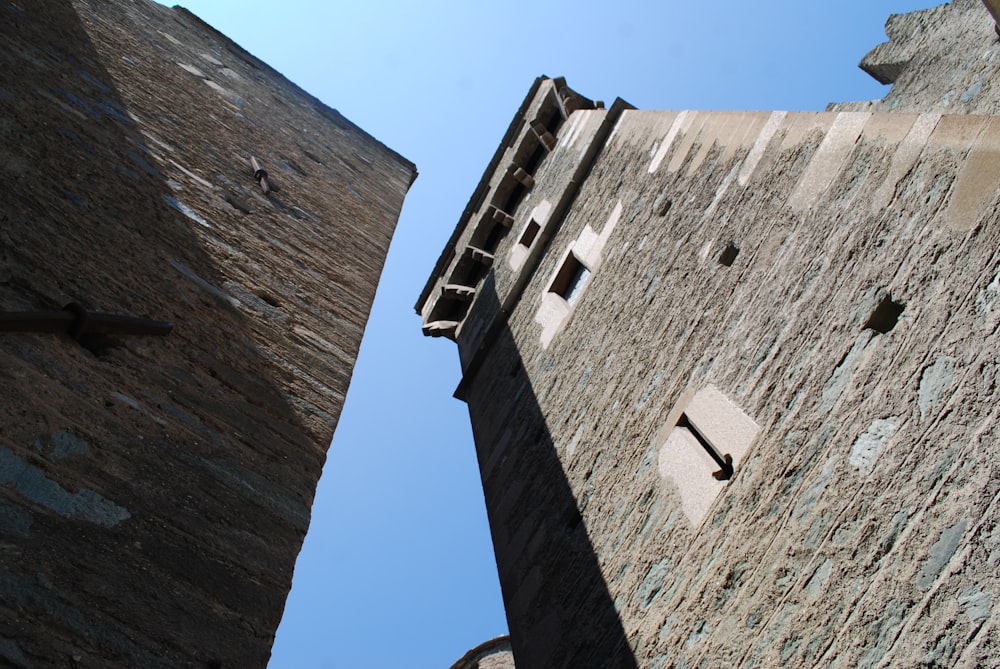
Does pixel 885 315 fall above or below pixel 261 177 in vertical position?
above

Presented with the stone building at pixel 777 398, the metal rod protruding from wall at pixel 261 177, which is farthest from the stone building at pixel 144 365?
the stone building at pixel 777 398

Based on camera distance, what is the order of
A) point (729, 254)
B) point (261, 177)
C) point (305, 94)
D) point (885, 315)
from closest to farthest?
point (885, 315)
point (729, 254)
point (261, 177)
point (305, 94)

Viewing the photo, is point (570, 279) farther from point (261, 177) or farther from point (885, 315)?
point (885, 315)

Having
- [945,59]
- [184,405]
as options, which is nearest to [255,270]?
[184,405]

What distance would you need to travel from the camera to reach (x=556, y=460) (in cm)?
516

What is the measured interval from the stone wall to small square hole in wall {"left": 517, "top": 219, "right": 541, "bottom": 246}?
6.05ft

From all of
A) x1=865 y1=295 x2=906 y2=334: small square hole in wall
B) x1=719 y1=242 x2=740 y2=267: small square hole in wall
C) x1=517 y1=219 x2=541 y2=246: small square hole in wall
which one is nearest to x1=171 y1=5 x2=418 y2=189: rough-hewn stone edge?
x1=517 y1=219 x2=541 y2=246: small square hole in wall

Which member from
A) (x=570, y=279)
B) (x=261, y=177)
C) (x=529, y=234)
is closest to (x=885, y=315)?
(x=261, y=177)

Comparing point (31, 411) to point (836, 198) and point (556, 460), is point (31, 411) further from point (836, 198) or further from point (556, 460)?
point (556, 460)

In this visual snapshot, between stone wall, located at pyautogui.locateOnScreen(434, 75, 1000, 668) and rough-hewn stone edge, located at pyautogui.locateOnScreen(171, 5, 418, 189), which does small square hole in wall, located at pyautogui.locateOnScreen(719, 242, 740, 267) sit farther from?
rough-hewn stone edge, located at pyautogui.locateOnScreen(171, 5, 418, 189)

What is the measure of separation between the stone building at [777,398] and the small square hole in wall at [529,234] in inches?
50.3

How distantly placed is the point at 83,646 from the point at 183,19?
723 cm

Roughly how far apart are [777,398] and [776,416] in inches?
3.1

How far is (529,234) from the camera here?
7.75 m
